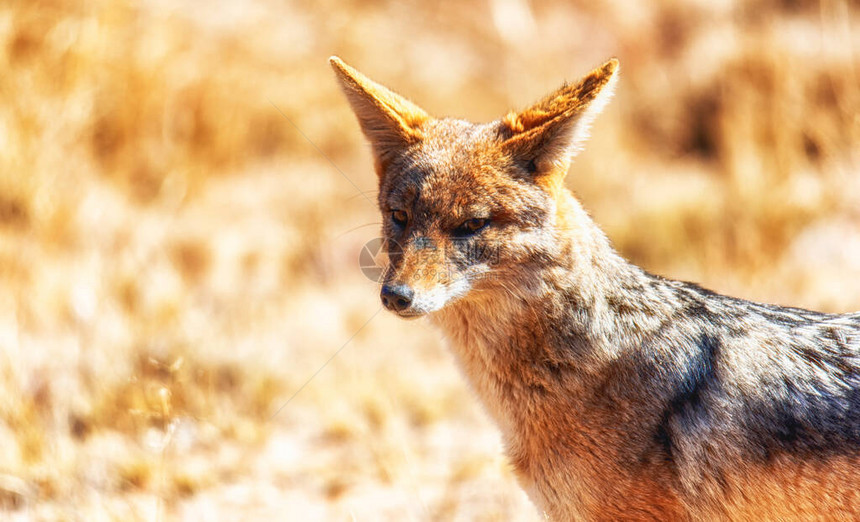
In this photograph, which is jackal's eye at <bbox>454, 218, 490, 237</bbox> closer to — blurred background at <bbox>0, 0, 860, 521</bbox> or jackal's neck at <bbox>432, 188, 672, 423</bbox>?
jackal's neck at <bbox>432, 188, 672, 423</bbox>

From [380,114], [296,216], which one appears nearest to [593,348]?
[380,114]

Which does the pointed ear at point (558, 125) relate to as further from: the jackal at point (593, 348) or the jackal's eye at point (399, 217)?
the jackal's eye at point (399, 217)

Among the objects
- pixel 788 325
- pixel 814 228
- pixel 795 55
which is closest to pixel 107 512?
pixel 788 325

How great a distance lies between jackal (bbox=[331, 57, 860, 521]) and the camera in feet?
9.36

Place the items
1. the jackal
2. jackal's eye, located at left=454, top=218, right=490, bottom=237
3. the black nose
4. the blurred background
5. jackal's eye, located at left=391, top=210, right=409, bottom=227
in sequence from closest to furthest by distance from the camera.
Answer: the jackal < the black nose < jackal's eye, located at left=454, top=218, right=490, bottom=237 < jackal's eye, located at left=391, top=210, right=409, bottom=227 < the blurred background

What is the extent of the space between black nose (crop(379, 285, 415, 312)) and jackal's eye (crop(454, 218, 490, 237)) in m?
0.37

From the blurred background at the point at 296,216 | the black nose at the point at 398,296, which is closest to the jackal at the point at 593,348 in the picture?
the black nose at the point at 398,296

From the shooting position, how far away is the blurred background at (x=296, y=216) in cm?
487

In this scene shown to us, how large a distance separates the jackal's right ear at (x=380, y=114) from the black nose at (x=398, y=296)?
787 millimetres

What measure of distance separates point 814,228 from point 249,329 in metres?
4.89

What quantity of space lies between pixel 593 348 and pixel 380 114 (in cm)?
133

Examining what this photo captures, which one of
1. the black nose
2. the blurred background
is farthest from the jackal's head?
the blurred background

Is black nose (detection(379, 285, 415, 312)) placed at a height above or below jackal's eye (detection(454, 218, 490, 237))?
below

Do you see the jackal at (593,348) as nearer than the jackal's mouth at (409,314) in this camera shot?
Yes
